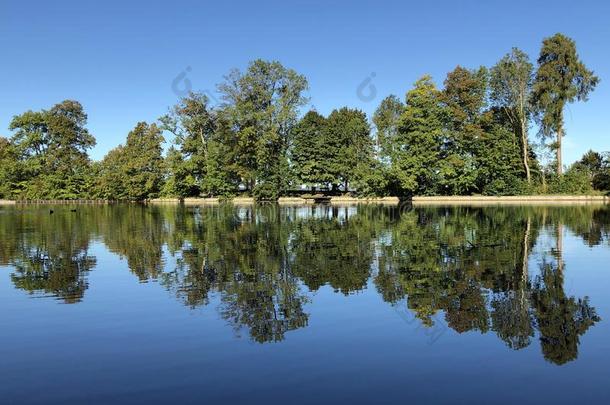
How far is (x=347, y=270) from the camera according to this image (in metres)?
17.9

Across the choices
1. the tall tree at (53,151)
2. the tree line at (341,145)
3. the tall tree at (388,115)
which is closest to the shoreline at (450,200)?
the tree line at (341,145)

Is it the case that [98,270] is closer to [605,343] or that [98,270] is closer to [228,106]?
[605,343]

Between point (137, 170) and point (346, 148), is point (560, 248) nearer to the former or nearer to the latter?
point (346, 148)

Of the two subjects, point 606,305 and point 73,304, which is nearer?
point 606,305

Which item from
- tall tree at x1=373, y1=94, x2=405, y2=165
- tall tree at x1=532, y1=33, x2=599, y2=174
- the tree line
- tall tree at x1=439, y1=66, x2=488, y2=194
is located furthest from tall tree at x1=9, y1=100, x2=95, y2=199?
tall tree at x1=532, y1=33, x2=599, y2=174

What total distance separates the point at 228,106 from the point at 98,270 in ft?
222

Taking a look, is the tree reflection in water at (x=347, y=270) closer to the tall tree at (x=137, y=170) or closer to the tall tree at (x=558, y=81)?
the tall tree at (x=558, y=81)

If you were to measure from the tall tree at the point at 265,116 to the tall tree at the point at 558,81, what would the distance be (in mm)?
34294

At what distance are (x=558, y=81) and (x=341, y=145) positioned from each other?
107 ft

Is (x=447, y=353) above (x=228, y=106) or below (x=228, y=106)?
below

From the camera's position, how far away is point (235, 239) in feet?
91.6

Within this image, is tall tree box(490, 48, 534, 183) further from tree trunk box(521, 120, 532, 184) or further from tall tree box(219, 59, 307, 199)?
tall tree box(219, 59, 307, 199)

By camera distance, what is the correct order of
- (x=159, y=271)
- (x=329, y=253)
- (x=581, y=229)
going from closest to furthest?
(x=159, y=271), (x=329, y=253), (x=581, y=229)

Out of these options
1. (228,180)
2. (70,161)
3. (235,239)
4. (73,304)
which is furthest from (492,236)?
(70,161)
